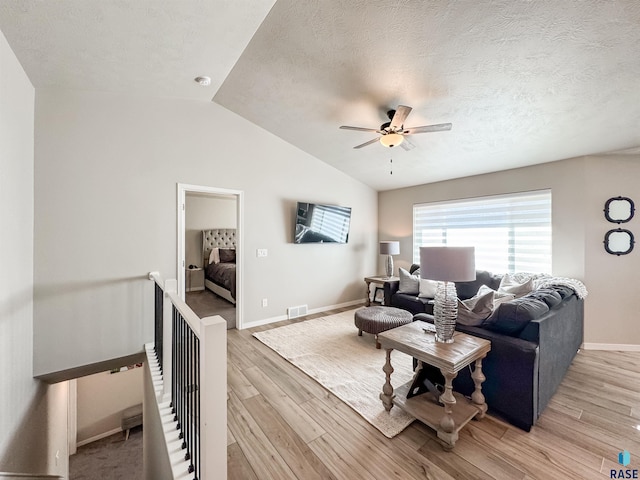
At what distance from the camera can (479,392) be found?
1959mm

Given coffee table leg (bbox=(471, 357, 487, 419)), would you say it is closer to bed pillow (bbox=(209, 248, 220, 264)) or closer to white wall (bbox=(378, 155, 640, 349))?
white wall (bbox=(378, 155, 640, 349))

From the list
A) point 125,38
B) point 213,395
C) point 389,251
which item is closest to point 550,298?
point 213,395

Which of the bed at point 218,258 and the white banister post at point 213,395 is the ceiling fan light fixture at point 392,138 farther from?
the bed at point 218,258

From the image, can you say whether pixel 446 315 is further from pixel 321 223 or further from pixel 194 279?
pixel 194 279

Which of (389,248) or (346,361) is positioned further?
(389,248)

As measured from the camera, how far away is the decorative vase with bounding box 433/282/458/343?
1921 millimetres

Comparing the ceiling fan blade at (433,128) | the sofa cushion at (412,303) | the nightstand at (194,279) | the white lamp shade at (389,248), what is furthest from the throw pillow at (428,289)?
the nightstand at (194,279)

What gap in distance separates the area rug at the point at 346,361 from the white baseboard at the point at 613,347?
234 cm

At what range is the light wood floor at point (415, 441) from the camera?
5.06 ft

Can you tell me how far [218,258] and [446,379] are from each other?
5612mm

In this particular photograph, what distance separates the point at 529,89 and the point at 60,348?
200 inches

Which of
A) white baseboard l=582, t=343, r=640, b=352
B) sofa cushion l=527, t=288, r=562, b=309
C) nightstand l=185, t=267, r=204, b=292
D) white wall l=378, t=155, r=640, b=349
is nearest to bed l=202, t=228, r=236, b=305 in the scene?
nightstand l=185, t=267, r=204, b=292

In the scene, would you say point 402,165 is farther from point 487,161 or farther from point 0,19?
point 0,19

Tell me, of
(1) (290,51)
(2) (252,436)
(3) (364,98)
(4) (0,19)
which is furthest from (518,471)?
(4) (0,19)
